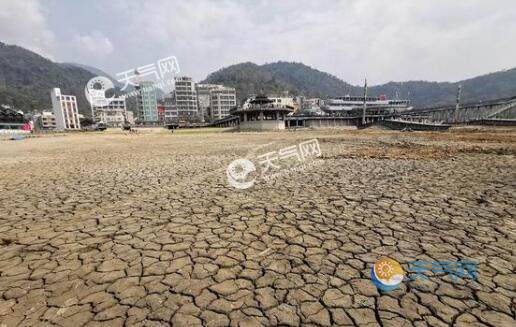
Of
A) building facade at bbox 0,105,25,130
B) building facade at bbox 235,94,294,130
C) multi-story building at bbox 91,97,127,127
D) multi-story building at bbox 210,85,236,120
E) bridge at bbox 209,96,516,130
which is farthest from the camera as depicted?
multi-story building at bbox 91,97,127,127

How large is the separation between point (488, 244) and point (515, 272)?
28.1 inches

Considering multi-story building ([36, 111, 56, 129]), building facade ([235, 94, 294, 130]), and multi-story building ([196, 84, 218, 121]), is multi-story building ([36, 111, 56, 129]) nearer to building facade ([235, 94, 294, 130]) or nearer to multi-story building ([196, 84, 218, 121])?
multi-story building ([196, 84, 218, 121])

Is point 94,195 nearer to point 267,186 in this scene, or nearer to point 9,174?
point 267,186

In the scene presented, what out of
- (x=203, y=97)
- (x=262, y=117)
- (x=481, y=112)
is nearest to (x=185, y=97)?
(x=203, y=97)

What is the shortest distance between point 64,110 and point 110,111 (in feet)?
71.0

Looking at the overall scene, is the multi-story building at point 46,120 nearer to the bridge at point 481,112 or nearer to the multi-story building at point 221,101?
the multi-story building at point 221,101

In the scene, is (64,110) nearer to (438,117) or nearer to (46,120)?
Answer: (46,120)

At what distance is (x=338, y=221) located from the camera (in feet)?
15.2

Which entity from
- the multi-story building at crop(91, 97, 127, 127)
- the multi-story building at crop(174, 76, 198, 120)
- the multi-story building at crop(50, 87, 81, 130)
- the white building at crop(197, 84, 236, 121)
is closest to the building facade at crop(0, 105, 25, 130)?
the multi-story building at crop(50, 87, 81, 130)

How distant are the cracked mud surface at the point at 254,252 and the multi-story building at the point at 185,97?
131510 millimetres

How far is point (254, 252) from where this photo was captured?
12.0 ft

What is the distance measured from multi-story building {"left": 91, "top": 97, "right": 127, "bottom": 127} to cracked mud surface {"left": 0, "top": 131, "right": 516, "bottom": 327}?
128462 mm

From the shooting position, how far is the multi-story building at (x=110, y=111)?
4796 inches

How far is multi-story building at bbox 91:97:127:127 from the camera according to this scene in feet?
400
